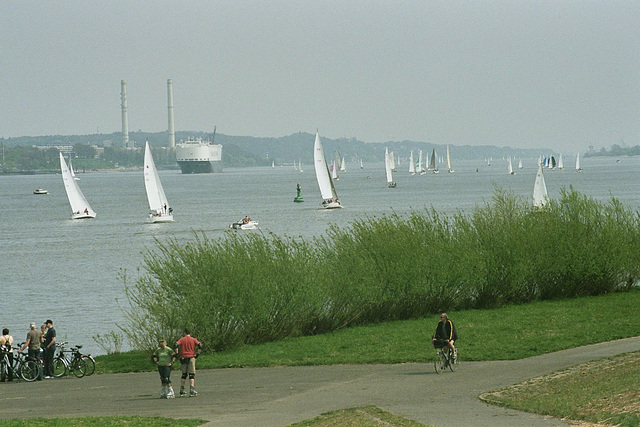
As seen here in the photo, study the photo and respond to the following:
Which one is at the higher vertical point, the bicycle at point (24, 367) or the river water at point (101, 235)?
the bicycle at point (24, 367)

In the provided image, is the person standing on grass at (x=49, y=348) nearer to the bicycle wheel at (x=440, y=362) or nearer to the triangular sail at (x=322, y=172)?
the bicycle wheel at (x=440, y=362)

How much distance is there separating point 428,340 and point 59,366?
11963 mm

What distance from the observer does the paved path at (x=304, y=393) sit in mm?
20094

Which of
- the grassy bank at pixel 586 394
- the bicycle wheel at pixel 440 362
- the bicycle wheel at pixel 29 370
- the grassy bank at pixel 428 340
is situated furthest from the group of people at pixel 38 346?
the grassy bank at pixel 586 394

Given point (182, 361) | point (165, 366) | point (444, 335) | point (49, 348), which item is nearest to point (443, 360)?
point (444, 335)

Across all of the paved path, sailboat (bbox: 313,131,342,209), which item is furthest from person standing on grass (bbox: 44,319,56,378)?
sailboat (bbox: 313,131,342,209)

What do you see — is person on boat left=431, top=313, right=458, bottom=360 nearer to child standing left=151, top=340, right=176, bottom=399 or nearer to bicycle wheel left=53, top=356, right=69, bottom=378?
child standing left=151, top=340, right=176, bottom=399

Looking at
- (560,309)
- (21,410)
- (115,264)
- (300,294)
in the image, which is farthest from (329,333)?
(115,264)

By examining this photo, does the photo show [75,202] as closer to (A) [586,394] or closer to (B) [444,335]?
(B) [444,335]

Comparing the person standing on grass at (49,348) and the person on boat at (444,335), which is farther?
the person standing on grass at (49,348)

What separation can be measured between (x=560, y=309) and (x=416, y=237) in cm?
632

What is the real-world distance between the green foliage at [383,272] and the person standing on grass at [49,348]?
3399mm

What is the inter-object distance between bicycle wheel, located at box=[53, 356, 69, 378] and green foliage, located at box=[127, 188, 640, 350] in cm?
274

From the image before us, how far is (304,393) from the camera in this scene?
2305cm
